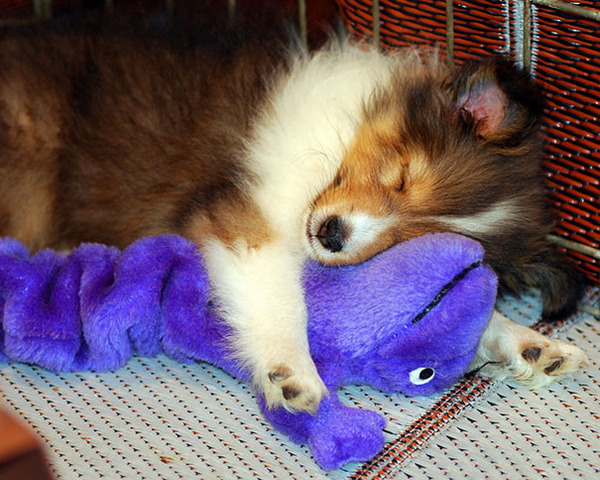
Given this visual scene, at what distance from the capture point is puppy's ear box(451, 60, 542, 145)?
2705 mm

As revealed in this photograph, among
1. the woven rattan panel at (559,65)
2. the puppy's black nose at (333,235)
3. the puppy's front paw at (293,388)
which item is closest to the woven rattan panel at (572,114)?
the woven rattan panel at (559,65)

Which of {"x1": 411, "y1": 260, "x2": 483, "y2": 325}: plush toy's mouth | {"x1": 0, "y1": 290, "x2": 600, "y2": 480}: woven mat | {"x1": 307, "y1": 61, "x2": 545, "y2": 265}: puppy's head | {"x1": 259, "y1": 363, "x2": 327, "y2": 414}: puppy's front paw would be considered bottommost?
{"x1": 0, "y1": 290, "x2": 600, "y2": 480}: woven mat

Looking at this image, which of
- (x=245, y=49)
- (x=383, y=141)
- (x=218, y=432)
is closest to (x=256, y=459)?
(x=218, y=432)

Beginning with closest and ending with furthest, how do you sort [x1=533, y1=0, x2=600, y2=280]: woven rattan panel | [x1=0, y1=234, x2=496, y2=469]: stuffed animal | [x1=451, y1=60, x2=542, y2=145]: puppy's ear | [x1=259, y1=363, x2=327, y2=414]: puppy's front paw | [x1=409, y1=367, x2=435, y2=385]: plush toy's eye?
[x1=259, y1=363, x2=327, y2=414]: puppy's front paw → [x1=0, y1=234, x2=496, y2=469]: stuffed animal → [x1=409, y1=367, x2=435, y2=385]: plush toy's eye → [x1=451, y1=60, x2=542, y2=145]: puppy's ear → [x1=533, y1=0, x2=600, y2=280]: woven rattan panel

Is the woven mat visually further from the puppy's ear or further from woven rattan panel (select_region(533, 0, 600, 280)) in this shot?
the puppy's ear

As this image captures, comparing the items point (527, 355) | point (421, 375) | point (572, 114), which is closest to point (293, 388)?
point (421, 375)

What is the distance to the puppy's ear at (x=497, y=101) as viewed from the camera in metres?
2.71

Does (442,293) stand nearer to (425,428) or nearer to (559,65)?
(425,428)

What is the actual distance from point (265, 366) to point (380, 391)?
0.47 metres

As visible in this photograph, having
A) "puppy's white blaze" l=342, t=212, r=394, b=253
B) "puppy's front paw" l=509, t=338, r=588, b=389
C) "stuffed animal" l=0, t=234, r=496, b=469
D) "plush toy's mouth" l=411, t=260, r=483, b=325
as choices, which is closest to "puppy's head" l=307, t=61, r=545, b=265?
"puppy's white blaze" l=342, t=212, r=394, b=253

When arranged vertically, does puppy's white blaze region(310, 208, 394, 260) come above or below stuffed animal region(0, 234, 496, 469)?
above

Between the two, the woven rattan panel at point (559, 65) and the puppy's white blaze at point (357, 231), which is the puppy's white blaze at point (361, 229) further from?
the woven rattan panel at point (559, 65)

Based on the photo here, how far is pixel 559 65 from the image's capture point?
2.93 meters

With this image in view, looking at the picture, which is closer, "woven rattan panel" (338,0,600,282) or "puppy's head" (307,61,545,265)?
"puppy's head" (307,61,545,265)
